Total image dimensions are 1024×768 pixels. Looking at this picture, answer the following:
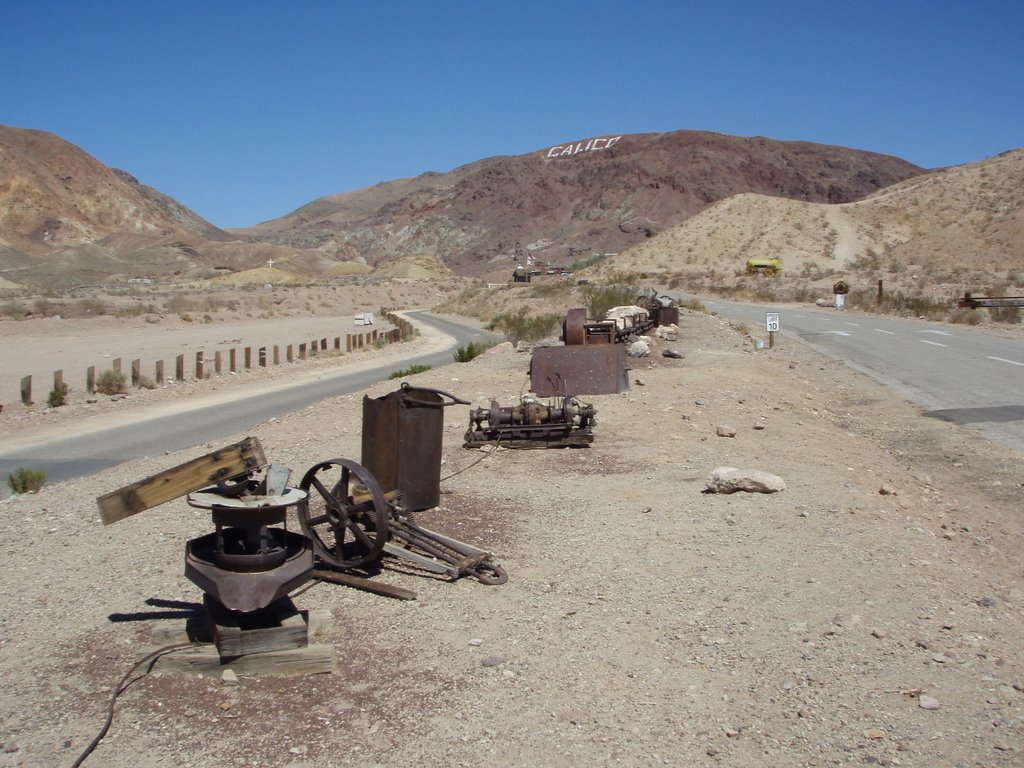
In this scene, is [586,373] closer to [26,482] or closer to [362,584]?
[26,482]

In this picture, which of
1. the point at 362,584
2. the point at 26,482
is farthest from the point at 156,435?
the point at 362,584

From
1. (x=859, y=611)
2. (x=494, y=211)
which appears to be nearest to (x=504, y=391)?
(x=859, y=611)

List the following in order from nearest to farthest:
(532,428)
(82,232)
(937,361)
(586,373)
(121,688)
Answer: (121,688) < (532,428) < (586,373) < (937,361) < (82,232)

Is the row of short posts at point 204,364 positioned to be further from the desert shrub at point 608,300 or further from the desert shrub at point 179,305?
the desert shrub at point 179,305

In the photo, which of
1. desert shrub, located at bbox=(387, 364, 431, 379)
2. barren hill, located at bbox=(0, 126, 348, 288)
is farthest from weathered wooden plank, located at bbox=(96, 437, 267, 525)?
barren hill, located at bbox=(0, 126, 348, 288)

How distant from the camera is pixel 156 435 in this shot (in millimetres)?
16672

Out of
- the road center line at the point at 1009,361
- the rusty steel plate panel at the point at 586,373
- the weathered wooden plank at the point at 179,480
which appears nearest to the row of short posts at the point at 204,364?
the rusty steel plate panel at the point at 586,373

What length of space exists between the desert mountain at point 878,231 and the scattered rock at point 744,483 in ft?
224

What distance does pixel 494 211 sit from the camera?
171250 millimetres

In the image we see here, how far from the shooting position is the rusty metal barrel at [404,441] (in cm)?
793

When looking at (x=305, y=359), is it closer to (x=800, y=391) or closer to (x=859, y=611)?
(x=800, y=391)

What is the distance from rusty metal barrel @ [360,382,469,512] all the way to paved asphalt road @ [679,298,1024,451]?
711 cm

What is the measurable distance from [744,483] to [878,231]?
89573 mm

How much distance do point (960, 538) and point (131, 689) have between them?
614 cm
